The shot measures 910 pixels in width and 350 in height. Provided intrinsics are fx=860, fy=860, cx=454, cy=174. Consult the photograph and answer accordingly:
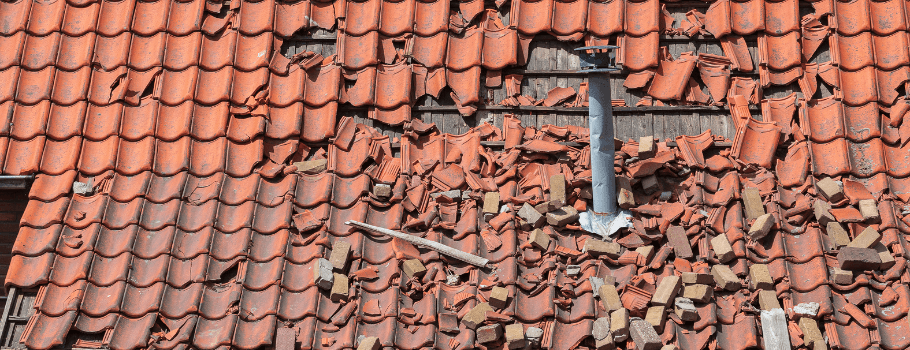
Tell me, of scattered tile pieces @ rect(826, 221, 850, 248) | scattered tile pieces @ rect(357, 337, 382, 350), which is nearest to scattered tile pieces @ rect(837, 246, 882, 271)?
scattered tile pieces @ rect(826, 221, 850, 248)

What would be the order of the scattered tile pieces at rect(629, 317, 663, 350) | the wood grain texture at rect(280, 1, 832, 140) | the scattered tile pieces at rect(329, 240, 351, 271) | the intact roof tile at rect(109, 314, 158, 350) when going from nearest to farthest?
1. the scattered tile pieces at rect(629, 317, 663, 350)
2. the intact roof tile at rect(109, 314, 158, 350)
3. the scattered tile pieces at rect(329, 240, 351, 271)
4. the wood grain texture at rect(280, 1, 832, 140)

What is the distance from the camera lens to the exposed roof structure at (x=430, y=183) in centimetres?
474

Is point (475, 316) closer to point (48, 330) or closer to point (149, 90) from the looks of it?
point (48, 330)

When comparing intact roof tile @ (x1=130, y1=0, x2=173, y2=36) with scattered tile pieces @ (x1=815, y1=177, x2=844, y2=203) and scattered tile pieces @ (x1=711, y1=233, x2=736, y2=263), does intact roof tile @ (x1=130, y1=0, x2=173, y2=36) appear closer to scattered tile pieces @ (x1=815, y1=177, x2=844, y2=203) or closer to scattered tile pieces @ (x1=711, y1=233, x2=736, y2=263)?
scattered tile pieces @ (x1=711, y1=233, x2=736, y2=263)

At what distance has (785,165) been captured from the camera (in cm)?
543

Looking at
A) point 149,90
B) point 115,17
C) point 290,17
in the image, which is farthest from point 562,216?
point 115,17

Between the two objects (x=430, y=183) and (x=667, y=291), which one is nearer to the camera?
(x=667, y=291)

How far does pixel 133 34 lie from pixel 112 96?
0.52m

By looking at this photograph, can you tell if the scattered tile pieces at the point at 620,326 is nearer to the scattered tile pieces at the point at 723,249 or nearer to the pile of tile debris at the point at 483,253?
the pile of tile debris at the point at 483,253

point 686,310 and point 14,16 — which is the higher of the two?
point 14,16

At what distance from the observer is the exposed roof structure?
15.5 ft

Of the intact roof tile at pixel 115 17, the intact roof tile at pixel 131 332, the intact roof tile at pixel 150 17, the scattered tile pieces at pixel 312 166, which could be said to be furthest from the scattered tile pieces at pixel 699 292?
the intact roof tile at pixel 115 17

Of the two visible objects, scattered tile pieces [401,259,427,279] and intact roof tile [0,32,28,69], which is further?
intact roof tile [0,32,28,69]

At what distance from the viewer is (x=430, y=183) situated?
5445mm
